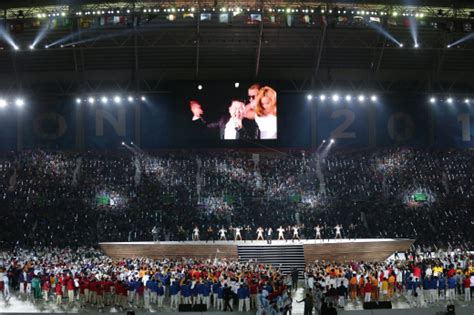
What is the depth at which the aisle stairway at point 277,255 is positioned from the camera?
3369 centimetres

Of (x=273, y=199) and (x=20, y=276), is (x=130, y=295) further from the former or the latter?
(x=273, y=199)

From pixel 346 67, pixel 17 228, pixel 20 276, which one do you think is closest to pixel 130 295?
pixel 20 276

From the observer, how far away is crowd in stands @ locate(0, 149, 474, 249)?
4006 centimetres

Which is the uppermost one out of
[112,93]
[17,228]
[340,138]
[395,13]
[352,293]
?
[395,13]

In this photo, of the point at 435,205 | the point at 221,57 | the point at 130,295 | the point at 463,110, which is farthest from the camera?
the point at 463,110

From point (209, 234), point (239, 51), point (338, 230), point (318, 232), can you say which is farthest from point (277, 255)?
point (239, 51)

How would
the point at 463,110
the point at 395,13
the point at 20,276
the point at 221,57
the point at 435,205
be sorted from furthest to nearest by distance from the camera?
the point at 463,110 < the point at 221,57 < the point at 435,205 < the point at 395,13 < the point at 20,276

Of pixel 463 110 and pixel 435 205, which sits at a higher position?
pixel 463 110

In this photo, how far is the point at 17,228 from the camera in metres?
40.1

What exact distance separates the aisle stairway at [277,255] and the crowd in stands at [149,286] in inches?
214

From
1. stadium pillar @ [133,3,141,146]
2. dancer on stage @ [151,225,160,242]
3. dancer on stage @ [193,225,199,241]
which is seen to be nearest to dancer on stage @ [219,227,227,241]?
dancer on stage @ [193,225,199,241]

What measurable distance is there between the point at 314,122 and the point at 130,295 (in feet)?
89.0

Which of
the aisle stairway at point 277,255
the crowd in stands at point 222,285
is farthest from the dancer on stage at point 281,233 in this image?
the crowd in stands at point 222,285

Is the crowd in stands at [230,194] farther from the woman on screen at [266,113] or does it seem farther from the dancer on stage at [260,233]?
the woman on screen at [266,113]
